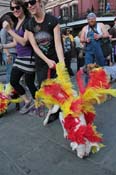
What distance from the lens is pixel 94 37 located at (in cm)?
572

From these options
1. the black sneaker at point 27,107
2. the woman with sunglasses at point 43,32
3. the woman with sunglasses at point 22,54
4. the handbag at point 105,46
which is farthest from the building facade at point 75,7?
the woman with sunglasses at point 43,32

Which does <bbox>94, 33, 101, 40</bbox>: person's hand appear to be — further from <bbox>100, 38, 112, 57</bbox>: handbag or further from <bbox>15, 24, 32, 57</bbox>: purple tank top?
<bbox>15, 24, 32, 57</bbox>: purple tank top

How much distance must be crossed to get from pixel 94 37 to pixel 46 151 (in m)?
2.75

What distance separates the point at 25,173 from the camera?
3.18m

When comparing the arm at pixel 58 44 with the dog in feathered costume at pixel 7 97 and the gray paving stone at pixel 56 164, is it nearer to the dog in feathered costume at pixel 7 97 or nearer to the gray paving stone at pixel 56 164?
the gray paving stone at pixel 56 164

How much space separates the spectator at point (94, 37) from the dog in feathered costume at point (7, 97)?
169 cm

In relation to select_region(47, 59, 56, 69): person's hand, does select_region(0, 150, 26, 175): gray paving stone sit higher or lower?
lower

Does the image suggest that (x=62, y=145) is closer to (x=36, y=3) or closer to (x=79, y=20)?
(x=36, y=3)

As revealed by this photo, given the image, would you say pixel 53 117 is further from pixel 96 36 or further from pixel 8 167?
pixel 96 36

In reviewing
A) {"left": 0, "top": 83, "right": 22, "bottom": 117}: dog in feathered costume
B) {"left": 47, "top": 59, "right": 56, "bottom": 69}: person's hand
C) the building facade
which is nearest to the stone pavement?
{"left": 0, "top": 83, "right": 22, "bottom": 117}: dog in feathered costume

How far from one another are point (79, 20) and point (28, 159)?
29.4 metres

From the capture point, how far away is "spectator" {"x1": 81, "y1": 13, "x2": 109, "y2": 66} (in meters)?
5.72

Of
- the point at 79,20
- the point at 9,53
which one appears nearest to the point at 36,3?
the point at 9,53

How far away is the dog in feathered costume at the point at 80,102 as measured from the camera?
316 centimetres
